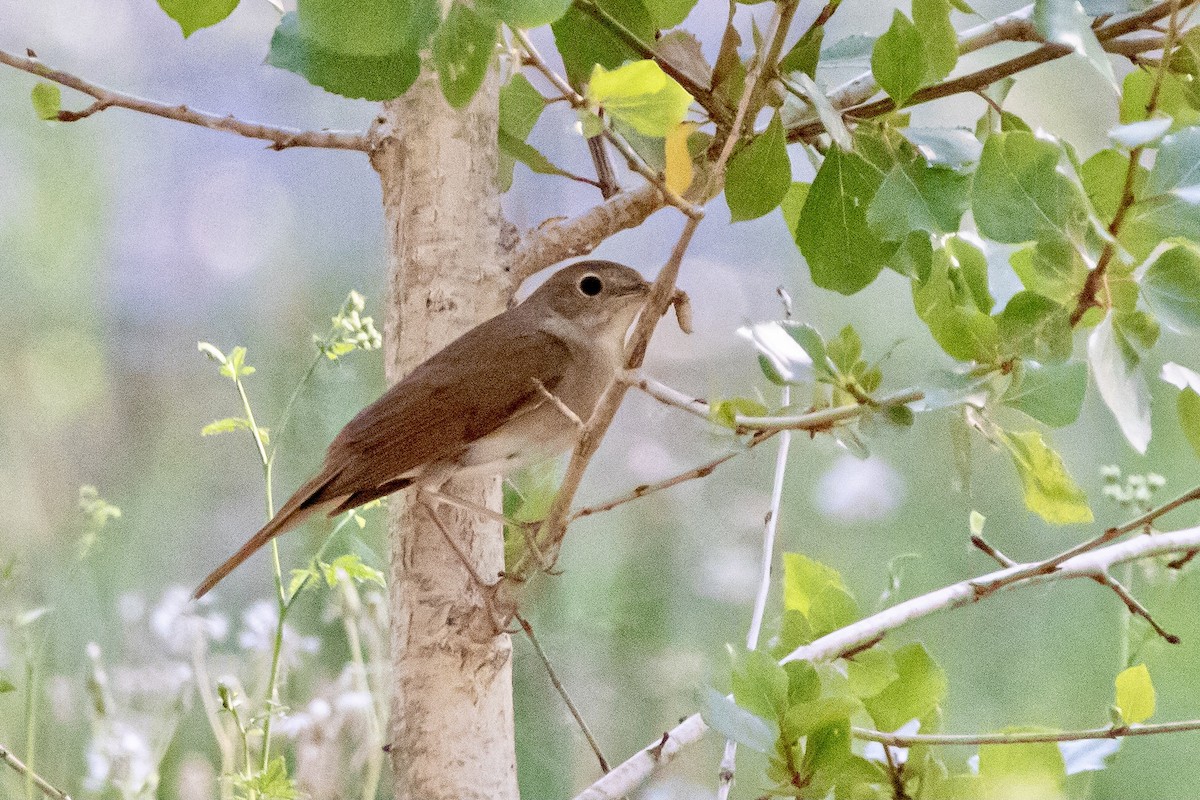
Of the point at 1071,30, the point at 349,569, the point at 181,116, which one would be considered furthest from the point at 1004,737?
the point at 181,116

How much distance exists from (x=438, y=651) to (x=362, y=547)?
275 mm

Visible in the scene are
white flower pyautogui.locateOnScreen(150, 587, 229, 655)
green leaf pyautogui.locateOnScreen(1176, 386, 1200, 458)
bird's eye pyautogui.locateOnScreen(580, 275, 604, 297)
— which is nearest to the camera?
green leaf pyautogui.locateOnScreen(1176, 386, 1200, 458)

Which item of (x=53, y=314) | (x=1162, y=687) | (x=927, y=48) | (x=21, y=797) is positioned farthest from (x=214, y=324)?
(x=1162, y=687)

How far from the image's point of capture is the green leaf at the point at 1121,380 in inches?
15.0

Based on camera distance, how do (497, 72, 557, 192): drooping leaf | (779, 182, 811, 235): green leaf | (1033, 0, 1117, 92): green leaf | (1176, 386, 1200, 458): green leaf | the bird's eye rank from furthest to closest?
the bird's eye → (497, 72, 557, 192): drooping leaf → (779, 182, 811, 235): green leaf → (1176, 386, 1200, 458): green leaf → (1033, 0, 1117, 92): green leaf

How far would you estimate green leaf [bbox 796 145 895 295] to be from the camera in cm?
49

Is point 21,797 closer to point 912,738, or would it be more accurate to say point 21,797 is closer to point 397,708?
point 397,708

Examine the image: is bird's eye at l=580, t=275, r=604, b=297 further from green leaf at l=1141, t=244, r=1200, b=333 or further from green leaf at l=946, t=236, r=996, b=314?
green leaf at l=1141, t=244, r=1200, b=333

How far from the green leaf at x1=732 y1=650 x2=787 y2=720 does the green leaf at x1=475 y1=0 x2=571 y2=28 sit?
0.27 meters

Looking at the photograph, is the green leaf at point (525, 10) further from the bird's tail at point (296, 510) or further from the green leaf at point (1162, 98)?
the bird's tail at point (296, 510)

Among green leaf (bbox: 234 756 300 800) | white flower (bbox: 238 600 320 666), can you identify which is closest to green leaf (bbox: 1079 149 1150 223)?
green leaf (bbox: 234 756 300 800)

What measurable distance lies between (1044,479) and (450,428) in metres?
0.39

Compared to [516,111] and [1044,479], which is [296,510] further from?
[1044,479]

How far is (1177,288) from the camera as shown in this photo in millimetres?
383
